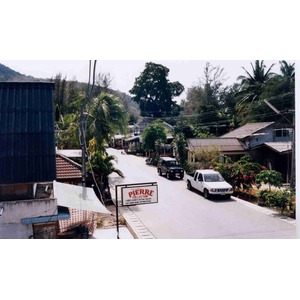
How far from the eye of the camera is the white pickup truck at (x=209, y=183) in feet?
21.5

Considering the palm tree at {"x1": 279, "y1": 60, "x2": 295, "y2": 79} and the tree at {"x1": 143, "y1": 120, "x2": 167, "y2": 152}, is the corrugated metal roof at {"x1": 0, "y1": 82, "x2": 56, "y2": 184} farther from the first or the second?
the palm tree at {"x1": 279, "y1": 60, "x2": 295, "y2": 79}

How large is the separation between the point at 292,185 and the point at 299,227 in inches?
30.6

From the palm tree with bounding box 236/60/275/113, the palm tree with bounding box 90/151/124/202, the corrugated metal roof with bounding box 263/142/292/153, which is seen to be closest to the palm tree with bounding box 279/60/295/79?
the palm tree with bounding box 236/60/275/113

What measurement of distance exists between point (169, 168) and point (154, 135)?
772mm

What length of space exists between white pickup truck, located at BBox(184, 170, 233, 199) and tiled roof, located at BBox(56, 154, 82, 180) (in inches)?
80.3

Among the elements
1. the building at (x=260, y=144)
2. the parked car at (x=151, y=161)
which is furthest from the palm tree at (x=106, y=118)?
the building at (x=260, y=144)

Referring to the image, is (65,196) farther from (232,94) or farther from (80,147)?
(232,94)

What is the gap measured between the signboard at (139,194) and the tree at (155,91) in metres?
1.52

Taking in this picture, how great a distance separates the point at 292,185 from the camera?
258 inches

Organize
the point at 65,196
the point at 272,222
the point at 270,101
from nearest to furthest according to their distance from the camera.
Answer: the point at 65,196 < the point at 272,222 < the point at 270,101

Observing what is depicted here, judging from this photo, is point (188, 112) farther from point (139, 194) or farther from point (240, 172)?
point (139, 194)

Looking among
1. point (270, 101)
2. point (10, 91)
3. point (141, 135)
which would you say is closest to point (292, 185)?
point (270, 101)

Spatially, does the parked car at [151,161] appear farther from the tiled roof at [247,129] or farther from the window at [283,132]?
the window at [283,132]

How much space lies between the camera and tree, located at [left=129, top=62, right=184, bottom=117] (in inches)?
248
